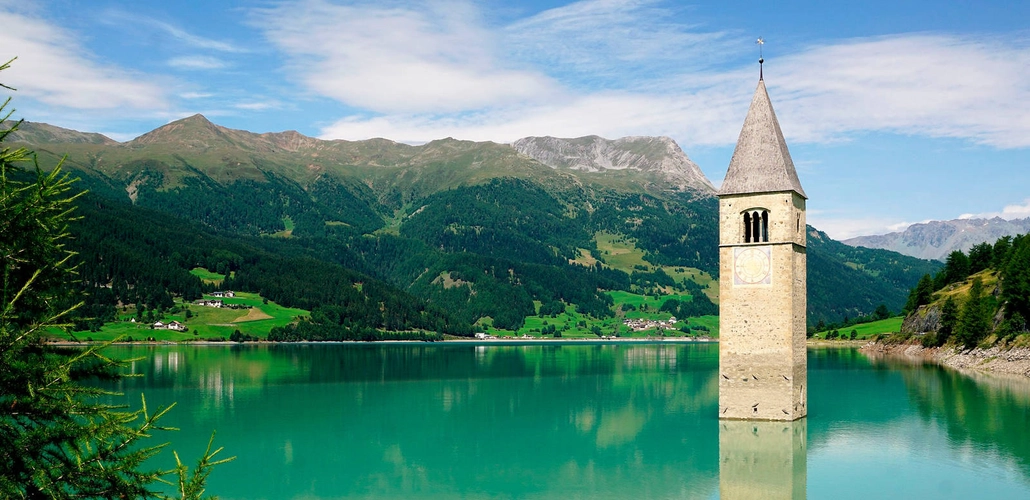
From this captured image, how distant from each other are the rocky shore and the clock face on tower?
41984mm

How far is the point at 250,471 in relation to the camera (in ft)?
116

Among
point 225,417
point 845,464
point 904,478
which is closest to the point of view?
point 904,478

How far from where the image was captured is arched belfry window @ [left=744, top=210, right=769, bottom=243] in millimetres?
42156

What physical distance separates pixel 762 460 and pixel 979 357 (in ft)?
192

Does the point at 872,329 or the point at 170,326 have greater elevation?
the point at 872,329

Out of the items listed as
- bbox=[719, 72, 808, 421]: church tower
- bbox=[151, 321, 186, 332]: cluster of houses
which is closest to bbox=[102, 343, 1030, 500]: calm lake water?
bbox=[719, 72, 808, 421]: church tower

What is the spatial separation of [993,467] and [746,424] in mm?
10923

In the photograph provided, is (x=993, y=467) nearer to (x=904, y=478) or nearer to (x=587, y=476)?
(x=904, y=478)

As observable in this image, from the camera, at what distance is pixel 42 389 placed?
381 inches

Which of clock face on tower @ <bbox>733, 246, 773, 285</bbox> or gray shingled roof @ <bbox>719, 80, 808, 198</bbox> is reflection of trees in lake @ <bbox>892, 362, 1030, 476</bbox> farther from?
gray shingled roof @ <bbox>719, 80, 808, 198</bbox>

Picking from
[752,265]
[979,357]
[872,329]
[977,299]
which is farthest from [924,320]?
[752,265]

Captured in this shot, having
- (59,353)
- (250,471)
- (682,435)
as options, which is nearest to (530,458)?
(682,435)

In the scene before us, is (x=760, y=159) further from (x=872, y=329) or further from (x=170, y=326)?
(x=170, y=326)

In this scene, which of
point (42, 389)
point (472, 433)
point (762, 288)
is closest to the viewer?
point (42, 389)
